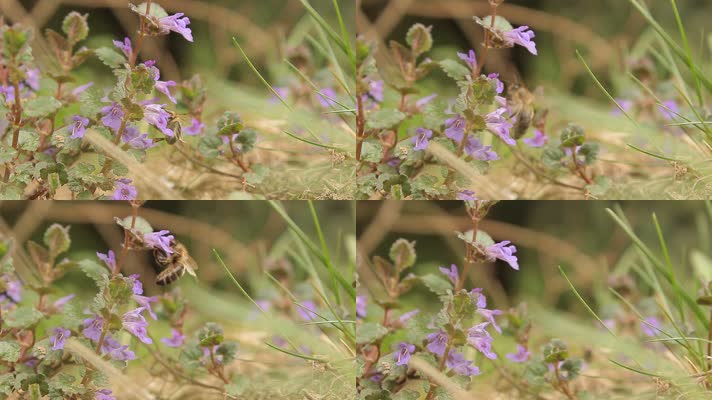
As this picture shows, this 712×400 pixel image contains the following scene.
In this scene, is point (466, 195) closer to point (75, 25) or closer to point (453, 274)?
point (453, 274)

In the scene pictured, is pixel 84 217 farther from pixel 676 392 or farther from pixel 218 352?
pixel 676 392

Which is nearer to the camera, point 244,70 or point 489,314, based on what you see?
point 489,314

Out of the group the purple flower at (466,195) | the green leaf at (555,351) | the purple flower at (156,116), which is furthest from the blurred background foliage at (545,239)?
the purple flower at (156,116)

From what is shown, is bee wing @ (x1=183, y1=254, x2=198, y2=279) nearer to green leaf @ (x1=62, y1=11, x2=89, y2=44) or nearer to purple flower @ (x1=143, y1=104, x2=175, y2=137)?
purple flower @ (x1=143, y1=104, x2=175, y2=137)

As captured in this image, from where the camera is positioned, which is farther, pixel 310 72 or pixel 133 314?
pixel 310 72

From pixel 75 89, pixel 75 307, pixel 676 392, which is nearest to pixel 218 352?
pixel 75 307

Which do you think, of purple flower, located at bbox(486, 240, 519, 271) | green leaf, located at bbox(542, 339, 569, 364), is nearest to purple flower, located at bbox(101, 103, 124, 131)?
purple flower, located at bbox(486, 240, 519, 271)

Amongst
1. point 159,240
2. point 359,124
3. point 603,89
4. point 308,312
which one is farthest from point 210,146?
point 603,89

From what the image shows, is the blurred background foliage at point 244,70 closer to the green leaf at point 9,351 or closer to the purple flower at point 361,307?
the purple flower at point 361,307
